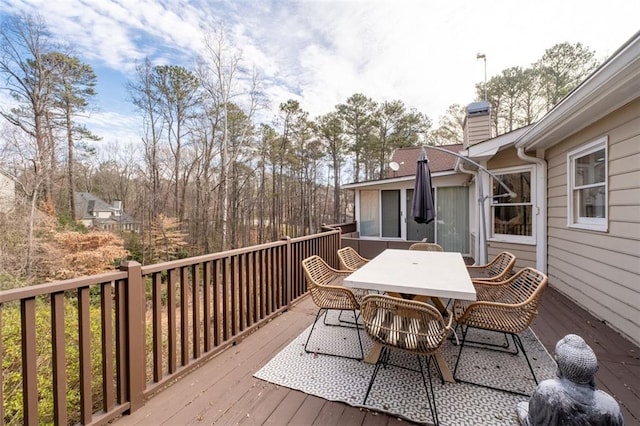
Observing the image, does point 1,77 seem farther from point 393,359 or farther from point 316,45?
point 393,359

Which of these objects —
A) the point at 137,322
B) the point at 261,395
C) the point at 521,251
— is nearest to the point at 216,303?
the point at 137,322

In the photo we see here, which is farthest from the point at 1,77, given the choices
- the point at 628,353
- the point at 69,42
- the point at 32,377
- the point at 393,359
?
the point at 628,353

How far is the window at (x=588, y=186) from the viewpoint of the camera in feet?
10.8

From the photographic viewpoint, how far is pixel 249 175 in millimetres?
17172

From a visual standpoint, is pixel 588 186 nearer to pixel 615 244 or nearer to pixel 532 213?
pixel 615 244

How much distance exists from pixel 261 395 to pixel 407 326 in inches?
44.4

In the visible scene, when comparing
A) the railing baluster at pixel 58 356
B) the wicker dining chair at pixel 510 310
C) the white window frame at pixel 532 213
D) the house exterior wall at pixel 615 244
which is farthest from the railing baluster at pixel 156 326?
the white window frame at pixel 532 213

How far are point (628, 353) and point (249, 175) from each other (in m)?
16.5

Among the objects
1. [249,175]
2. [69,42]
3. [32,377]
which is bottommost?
[32,377]

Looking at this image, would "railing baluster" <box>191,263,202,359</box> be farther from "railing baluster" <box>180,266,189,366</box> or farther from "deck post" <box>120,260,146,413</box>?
"deck post" <box>120,260,146,413</box>

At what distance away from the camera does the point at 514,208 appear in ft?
17.4

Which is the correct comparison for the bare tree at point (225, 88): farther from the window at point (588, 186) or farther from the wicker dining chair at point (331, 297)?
the window at point (588, 186)

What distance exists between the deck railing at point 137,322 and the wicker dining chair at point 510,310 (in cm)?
198

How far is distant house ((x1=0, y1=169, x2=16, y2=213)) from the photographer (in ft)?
31.6
